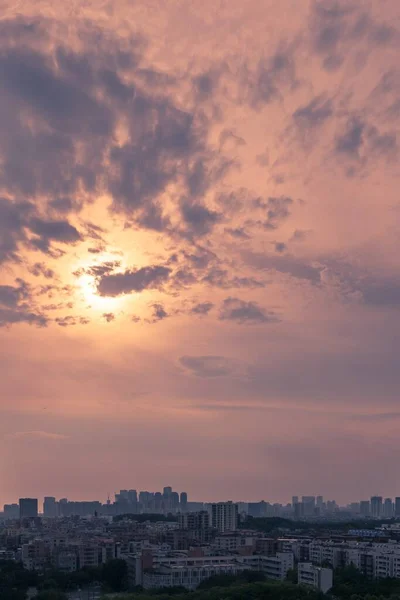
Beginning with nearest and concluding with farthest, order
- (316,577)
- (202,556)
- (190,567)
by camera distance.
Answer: (316,577), (190,567), (202,556)

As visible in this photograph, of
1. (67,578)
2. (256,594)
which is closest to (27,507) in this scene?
(67,578)

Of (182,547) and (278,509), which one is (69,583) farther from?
(278,509)

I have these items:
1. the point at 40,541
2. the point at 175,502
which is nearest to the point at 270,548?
the point at 40,541

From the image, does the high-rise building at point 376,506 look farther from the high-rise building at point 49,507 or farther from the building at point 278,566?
the building at point 278,566

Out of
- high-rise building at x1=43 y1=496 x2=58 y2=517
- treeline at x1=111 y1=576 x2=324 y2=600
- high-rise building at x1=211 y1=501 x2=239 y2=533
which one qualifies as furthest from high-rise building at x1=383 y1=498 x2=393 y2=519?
treeline at x1=111 y1=576 x2=324 y2=600

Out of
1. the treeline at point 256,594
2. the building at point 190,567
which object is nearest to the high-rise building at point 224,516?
the building at point 190,567

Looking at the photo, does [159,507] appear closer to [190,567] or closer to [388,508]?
[388,508]
